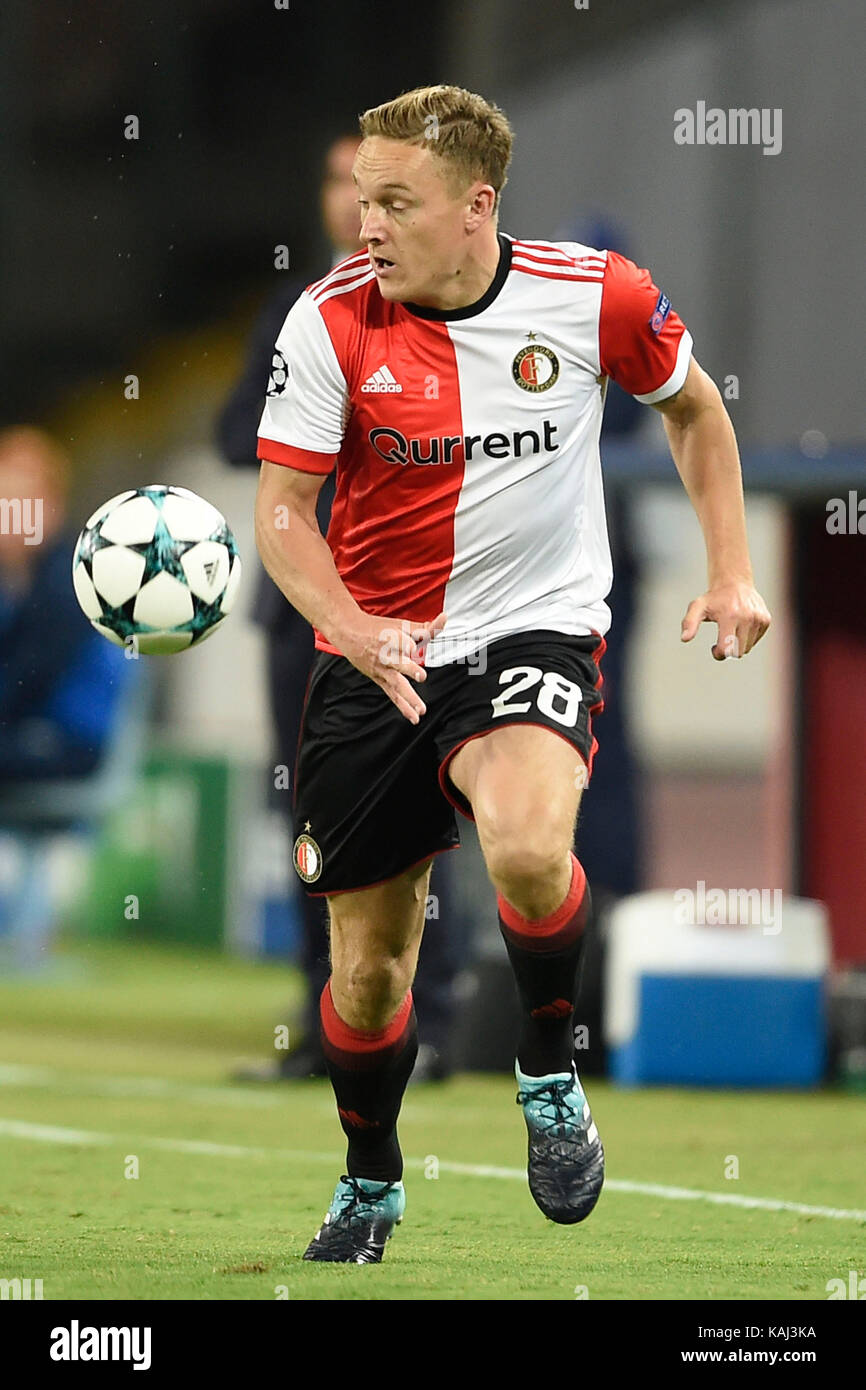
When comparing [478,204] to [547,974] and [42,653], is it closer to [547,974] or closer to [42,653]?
[547,974]

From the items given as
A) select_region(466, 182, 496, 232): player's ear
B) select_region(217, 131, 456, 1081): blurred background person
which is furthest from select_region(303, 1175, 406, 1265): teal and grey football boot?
select_region(217, 131, 456, 1081): blurred background person

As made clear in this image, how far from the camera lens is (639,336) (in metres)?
4.49

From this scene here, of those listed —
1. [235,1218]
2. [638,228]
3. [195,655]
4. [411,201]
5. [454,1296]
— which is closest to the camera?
[454,1296]

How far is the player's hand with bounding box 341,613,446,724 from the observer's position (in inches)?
163

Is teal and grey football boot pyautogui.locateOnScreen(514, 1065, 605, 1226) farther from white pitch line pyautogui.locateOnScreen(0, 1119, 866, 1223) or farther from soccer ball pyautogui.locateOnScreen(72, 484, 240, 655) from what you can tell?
soccer ball pyautogui.locateOnScreen(72, 484, 240, 655)

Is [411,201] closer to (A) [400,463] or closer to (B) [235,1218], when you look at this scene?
(A) [400,463]

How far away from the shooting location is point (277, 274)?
2128 cm

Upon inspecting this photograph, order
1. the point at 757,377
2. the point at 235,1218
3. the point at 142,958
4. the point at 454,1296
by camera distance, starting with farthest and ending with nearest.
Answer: the point at 142,958 → the point at 757,377 → the point at 235,1218 → the point at 454,1296

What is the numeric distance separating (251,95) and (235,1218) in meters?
17.7

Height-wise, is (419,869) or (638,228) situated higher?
(638,228)

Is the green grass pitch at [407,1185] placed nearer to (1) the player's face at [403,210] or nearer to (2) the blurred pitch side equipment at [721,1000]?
(2) the blurred pitch side equipment at [721,1000]

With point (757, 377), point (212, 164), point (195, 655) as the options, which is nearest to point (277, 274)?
point (212, 164)

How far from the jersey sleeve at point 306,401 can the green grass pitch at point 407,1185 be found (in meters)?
1.53

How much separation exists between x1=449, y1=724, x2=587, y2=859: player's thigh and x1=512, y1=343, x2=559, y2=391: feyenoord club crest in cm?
70
